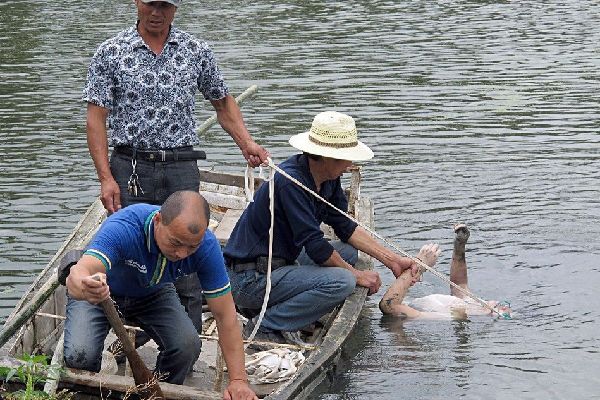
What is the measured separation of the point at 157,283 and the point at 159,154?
4.67 ft

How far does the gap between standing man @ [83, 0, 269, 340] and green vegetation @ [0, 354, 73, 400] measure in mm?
1284

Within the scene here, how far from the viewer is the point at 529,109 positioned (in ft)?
49.5

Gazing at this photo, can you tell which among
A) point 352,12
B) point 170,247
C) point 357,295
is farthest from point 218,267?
point 352,12

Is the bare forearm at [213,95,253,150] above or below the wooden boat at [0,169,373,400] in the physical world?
above

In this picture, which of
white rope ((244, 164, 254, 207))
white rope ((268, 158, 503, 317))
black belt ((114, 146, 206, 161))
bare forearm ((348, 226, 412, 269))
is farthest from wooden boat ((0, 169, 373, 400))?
black belt ((114, 146, 206, 161))

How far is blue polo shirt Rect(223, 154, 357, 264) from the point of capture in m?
7.64

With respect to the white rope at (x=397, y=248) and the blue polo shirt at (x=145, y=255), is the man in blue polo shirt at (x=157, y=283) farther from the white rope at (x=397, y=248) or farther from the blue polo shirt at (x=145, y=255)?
the white rope at (x=397, y=248)

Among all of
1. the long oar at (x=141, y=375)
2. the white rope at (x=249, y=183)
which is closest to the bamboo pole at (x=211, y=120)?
the white rope at (x=249, y=183)

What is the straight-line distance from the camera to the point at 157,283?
20.3 ft

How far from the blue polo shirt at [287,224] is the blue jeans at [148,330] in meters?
1.31

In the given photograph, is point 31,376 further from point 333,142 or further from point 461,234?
point 461,234

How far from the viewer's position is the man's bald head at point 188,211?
5480 mm

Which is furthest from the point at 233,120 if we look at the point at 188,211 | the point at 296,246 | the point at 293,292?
the point at 188,211

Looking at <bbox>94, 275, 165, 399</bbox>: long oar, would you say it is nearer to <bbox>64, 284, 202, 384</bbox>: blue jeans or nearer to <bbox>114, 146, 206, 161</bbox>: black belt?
<bbox>64, 284, 202, 384</bbox>: blue jeans
